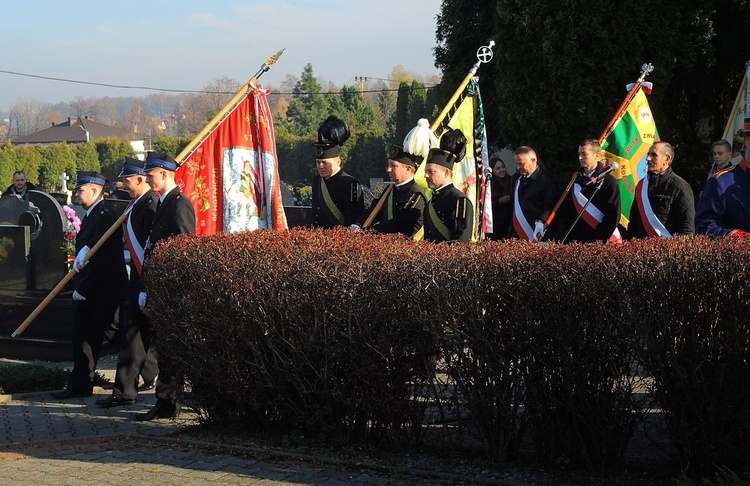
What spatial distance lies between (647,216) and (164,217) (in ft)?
14.8

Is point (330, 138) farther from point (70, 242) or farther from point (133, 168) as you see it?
point (70, 242)

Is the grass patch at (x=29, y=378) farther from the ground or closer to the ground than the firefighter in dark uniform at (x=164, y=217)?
closer to the ground

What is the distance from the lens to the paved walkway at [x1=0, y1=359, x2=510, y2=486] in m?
5.33

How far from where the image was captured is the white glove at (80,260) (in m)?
8.34

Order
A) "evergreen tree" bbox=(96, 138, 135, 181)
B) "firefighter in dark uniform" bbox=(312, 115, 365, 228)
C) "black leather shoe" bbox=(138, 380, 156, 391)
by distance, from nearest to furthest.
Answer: "black leather shoe" bbox=(138, 380, 156, 391) < "firefighter in dark uniform" bbox=(312, 115, 365, 228) < "evergreen tree" bbox=(96, 138, 135, 181)

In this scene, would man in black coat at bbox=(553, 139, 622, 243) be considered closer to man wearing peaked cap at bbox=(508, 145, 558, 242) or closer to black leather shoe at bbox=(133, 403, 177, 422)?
man wearing peaked cap at bbox=(508, 145, 558, 242)

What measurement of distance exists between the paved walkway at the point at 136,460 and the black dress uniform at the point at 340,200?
9.46ft

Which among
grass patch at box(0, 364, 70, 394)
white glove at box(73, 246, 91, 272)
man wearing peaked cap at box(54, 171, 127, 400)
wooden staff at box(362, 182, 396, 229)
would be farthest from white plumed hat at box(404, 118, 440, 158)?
grass patch at box(0, 364, 70, 394)

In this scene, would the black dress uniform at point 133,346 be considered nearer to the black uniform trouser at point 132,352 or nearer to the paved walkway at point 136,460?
the black uniform trouser at point 132,352

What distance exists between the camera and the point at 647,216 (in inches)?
354

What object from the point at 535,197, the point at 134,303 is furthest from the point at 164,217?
the point at 535,197

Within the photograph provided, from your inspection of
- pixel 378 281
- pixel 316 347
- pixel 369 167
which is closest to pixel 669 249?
pixel 378 281

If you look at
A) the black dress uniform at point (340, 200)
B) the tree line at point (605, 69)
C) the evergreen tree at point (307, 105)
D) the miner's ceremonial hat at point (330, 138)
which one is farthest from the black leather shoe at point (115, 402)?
the evergreen tree at point (307, 105)

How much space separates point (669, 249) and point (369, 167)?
63.1m
